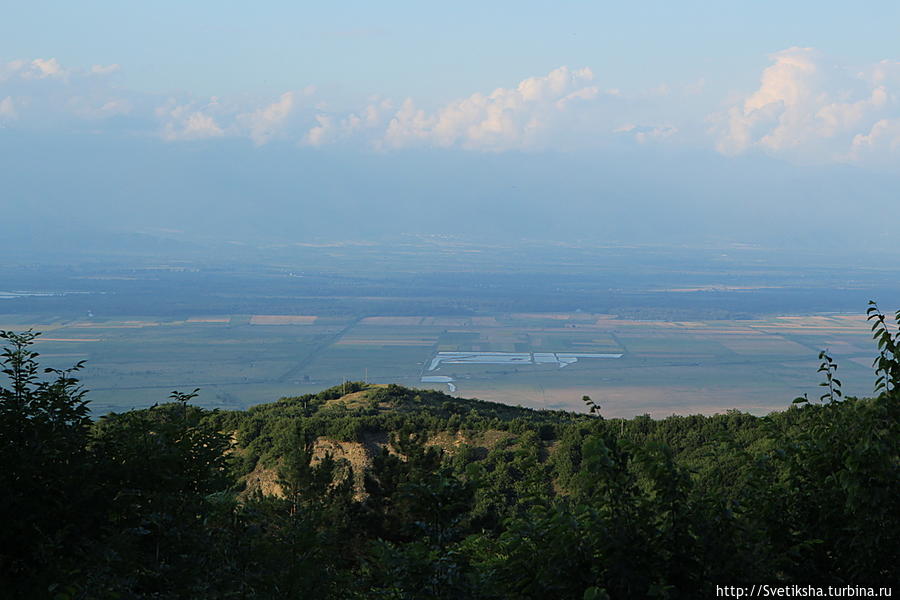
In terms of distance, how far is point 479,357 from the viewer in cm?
6394

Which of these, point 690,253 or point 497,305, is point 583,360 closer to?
point 497,305

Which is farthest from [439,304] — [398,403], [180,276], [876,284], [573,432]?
[573,432]

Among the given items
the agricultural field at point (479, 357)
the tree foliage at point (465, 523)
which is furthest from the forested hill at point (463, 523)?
the agricultural field at point (479, 357)

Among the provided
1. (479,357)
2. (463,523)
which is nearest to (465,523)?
(463,523)

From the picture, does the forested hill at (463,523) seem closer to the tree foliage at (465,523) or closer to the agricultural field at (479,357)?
the tree foliage at (465,523)

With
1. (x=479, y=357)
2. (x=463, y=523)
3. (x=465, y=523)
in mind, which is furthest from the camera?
(x=479, y=357)

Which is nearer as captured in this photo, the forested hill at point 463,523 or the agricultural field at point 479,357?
the forested hill at point 463,523

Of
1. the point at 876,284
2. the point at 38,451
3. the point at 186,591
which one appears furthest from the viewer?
the point at 876,284

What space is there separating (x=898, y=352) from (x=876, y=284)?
116m

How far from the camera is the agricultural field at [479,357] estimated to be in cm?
4800

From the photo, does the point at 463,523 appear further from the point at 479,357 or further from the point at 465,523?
the point at 479,357

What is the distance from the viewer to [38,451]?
5664mm

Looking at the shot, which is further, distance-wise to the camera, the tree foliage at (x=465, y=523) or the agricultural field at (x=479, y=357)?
the agricultural field at (x=479, y=357)

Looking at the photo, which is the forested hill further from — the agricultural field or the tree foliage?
the agricultural field
